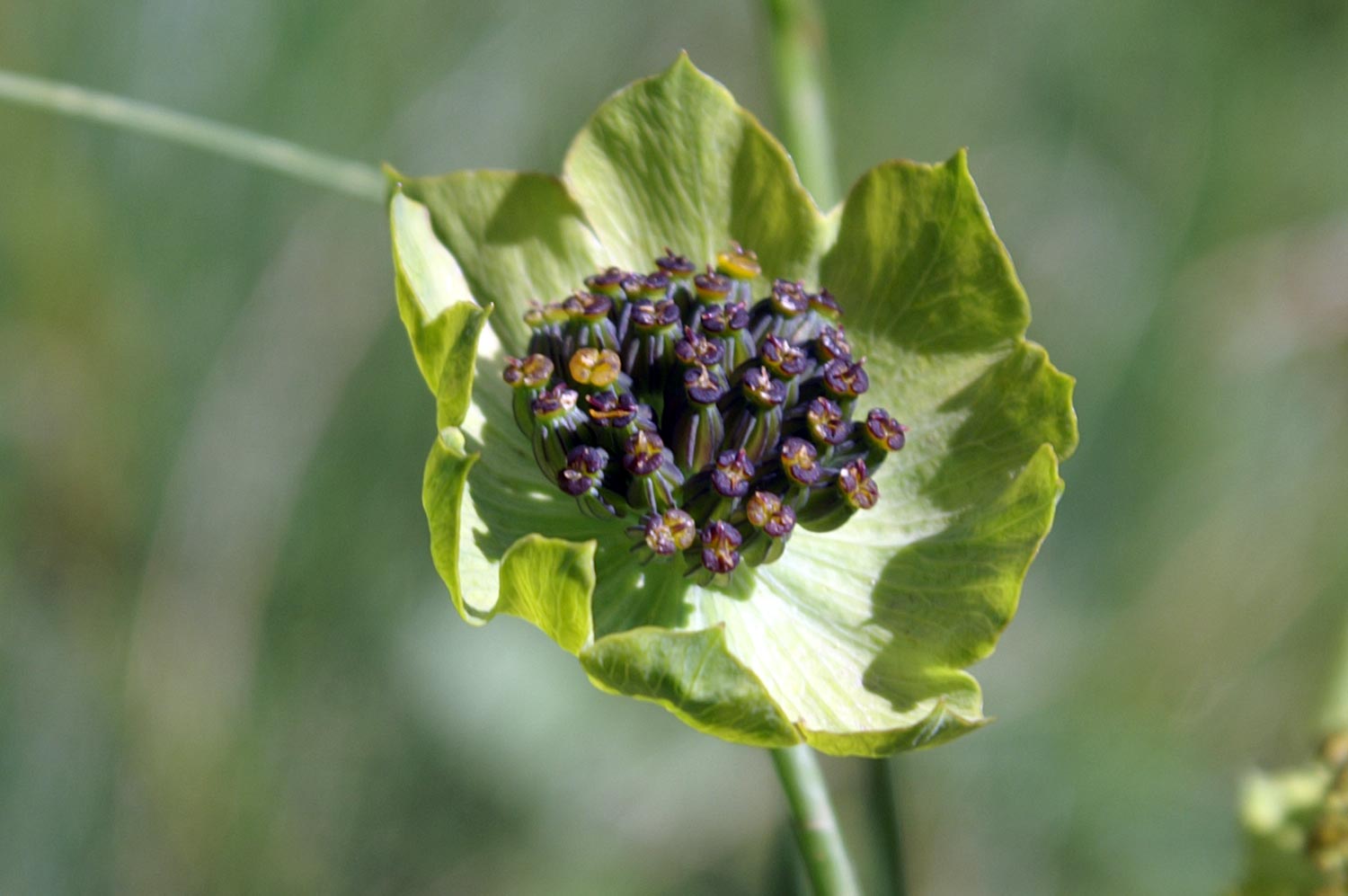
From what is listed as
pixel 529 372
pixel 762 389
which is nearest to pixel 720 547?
pixel 762 389

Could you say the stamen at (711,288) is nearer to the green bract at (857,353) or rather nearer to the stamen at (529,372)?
the green bract at (857,353)

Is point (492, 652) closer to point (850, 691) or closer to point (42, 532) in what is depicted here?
point (42, 532)

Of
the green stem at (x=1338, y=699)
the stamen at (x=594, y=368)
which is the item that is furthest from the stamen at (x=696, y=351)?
the green stem at (x=1338, y=699)

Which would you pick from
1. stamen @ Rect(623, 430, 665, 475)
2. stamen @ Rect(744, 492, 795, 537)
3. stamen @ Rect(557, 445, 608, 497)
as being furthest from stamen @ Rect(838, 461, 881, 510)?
stamen @ Rect(557, 445, 608, 497)

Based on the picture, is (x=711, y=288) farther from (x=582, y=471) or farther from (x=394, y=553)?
(x=394, y=553)

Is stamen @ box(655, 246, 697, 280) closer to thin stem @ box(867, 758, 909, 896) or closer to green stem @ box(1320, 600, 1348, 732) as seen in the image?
thin stem @ box(867, 758, 909, 896)

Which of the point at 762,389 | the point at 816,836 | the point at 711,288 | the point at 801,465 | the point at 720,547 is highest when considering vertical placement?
the point at 711,288

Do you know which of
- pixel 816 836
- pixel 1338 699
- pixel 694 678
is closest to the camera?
pixel 694 678
